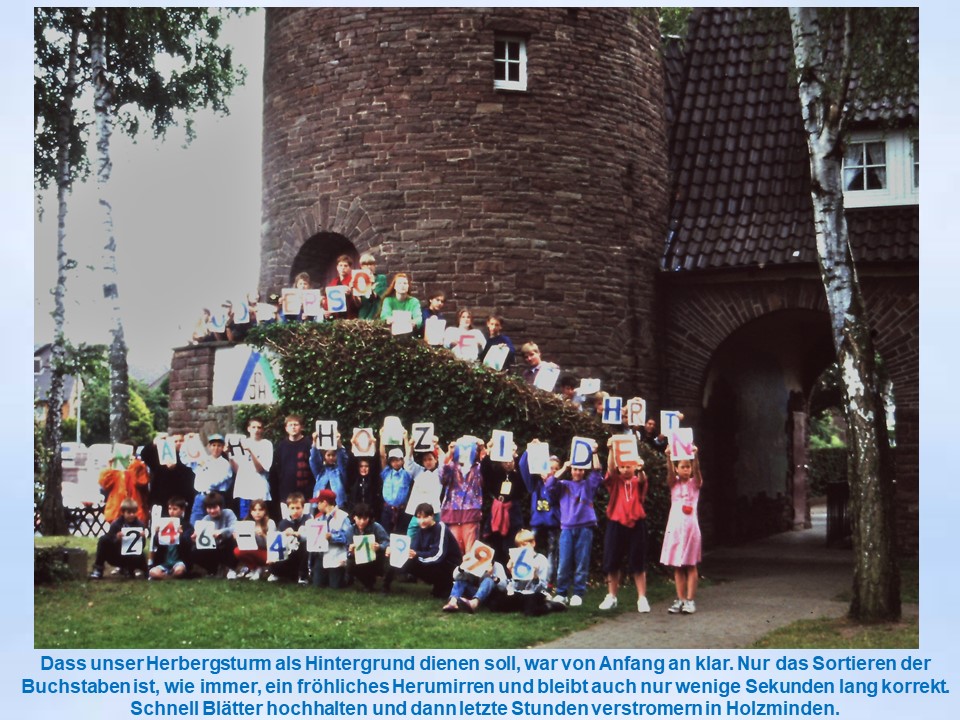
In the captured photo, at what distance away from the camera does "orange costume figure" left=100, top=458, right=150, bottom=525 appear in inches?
493

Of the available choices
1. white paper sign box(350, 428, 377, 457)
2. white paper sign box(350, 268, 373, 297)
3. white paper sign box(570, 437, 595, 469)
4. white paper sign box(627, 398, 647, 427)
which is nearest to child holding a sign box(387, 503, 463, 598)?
white paper sign box(350, 428, 377, 457)

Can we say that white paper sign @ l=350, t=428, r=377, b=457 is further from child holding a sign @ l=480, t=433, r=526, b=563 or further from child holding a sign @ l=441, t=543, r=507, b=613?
child holding a sign @ l=441, t=543, r=507, b=613

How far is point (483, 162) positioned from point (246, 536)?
5.22m

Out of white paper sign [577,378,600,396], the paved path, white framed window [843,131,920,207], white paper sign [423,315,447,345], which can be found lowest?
the paved path

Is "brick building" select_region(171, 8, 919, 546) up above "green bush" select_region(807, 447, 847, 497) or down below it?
above

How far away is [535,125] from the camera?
583 inches

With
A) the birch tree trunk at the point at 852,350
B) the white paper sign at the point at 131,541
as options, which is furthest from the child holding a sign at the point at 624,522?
the white paper sign at the point at 131,541

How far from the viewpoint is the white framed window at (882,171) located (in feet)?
50.4

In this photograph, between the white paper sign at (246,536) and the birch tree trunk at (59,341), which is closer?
the white paper sign at (246,536)

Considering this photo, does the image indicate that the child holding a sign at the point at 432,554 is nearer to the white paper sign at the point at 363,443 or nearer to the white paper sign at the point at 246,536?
the white paper sign at the point at 363,443

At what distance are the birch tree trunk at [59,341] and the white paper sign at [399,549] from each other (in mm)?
3641

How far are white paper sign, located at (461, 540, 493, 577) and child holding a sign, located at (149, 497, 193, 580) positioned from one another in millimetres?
3169
